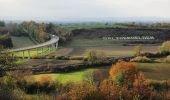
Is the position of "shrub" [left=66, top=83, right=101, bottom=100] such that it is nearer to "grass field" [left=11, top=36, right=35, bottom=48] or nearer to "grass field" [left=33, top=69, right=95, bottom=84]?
"grass field" [left=33, top=69, right=95, bottom=84]

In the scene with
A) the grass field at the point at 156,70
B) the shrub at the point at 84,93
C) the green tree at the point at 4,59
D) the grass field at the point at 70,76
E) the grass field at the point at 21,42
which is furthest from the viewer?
the grass field at the point at 21,42

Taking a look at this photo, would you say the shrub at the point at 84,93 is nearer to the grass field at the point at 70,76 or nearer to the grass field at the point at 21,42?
the grass field at the point at 70,76

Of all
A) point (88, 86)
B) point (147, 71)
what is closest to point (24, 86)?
point (88, 86)

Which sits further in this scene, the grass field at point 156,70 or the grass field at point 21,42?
the grass field at point 21,42

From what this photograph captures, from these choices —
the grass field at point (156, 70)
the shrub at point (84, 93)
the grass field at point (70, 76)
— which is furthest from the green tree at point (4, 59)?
the grass field at point (156, 70)

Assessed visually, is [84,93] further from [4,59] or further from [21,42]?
[21,42]

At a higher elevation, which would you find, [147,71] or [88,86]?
[88,86]

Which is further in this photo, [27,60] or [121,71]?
[27,60]

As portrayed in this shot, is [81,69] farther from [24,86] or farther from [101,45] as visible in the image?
[101,45]

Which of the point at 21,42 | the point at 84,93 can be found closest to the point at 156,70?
the point at 84,93
